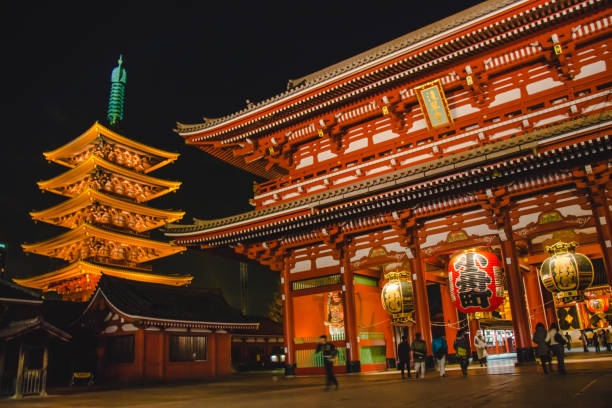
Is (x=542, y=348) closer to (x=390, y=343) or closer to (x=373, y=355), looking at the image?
(x=373, y=355)

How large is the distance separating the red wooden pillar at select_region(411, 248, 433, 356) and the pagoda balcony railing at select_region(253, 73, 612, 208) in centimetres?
351

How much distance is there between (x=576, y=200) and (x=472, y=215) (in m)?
2.97

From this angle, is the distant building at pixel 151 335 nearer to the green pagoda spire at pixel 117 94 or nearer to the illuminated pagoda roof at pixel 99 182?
the illuminated pagoda roof at pixel 99 182

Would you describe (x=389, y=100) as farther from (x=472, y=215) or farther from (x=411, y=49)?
(x=472, y=215)

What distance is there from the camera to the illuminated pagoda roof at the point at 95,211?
3500 cm

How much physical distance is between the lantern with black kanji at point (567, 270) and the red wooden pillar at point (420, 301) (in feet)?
12.0

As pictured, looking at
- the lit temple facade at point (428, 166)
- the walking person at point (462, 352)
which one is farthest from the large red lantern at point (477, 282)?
the walking person at point (462, 352)

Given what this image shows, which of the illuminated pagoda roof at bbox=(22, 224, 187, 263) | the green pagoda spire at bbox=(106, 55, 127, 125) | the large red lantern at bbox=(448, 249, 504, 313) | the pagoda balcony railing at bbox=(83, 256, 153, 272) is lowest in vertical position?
the large red lantern at bbox=(448, 249, 504, 313)

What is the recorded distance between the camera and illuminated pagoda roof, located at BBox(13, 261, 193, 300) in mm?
33344

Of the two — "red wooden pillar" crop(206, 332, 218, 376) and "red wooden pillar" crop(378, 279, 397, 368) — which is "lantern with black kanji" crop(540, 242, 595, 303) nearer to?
"red wooden pillar" crop(378, 279, 397, 368)

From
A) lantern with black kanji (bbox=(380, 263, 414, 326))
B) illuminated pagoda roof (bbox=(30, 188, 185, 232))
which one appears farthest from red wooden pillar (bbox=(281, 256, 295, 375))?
illuminated pagoda roof (bbox=(30, 188, 185, 232))

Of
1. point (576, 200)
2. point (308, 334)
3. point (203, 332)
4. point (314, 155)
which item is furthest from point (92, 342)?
point (576, 200)

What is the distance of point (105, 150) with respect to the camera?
3750cm

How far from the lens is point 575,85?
14.0 metres
